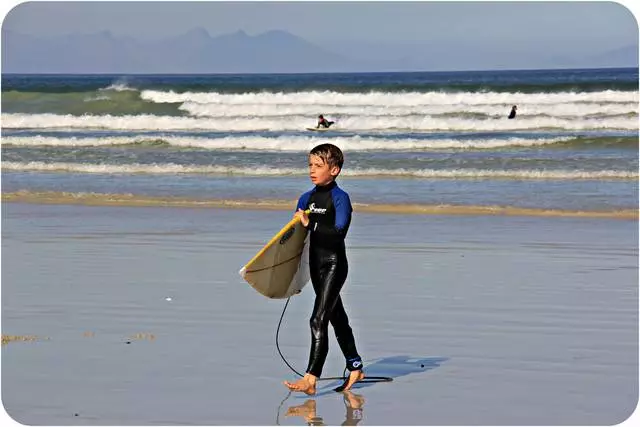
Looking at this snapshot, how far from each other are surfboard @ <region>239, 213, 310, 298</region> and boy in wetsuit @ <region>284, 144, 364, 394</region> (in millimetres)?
140

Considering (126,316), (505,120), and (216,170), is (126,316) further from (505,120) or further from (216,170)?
(505,120)

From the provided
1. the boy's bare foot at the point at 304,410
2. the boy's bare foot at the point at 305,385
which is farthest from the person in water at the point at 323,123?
the boy's bare foot at the point at 304,410

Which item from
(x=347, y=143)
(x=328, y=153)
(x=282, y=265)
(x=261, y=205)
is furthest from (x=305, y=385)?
(x=347, y=143)

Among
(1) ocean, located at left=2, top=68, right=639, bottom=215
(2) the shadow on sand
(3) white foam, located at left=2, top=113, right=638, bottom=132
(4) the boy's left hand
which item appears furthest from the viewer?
(3) white foam, located at left=2, top=113, right=638, bottom=132

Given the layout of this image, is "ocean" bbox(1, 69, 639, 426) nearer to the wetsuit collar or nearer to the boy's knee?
the boy's knee

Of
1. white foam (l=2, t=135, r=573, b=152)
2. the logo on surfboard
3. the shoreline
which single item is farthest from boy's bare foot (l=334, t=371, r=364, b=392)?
white foam (l=2, t=135, r=573, b=152)

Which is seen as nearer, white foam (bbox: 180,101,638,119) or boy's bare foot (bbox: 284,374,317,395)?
boy's bare foot (bbox: 284,374,317,395)

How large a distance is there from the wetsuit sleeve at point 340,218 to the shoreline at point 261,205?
795cm

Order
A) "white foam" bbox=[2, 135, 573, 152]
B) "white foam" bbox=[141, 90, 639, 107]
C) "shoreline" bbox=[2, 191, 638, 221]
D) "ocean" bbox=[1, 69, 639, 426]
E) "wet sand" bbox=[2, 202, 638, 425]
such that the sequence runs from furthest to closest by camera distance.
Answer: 1. "white foam" bbox=[141, 90, 639, 107]
2. "white foam" bbox=[2, 135, 573, 152]
3. "shoreline" bbox=[2, 191, 638, 221]
4. "ocean" bbox=[1, 69, 639, 426]
5. "wet sand" bbox=[2, 202, 638, 425]

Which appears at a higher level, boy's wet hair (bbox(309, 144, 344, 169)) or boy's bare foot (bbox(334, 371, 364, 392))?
boy's wet hair (bbox(309, 144, 344, 169))

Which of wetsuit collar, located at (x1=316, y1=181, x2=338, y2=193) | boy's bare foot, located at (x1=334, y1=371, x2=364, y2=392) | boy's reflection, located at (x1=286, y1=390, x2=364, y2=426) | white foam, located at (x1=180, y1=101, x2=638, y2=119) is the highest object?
white foam, located at (x1=180, y1=101, x2=638, y2=119)

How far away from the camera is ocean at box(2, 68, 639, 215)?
17328 millimetres

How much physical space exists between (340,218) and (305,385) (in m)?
0.99

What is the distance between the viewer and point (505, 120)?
33156 millimetres
